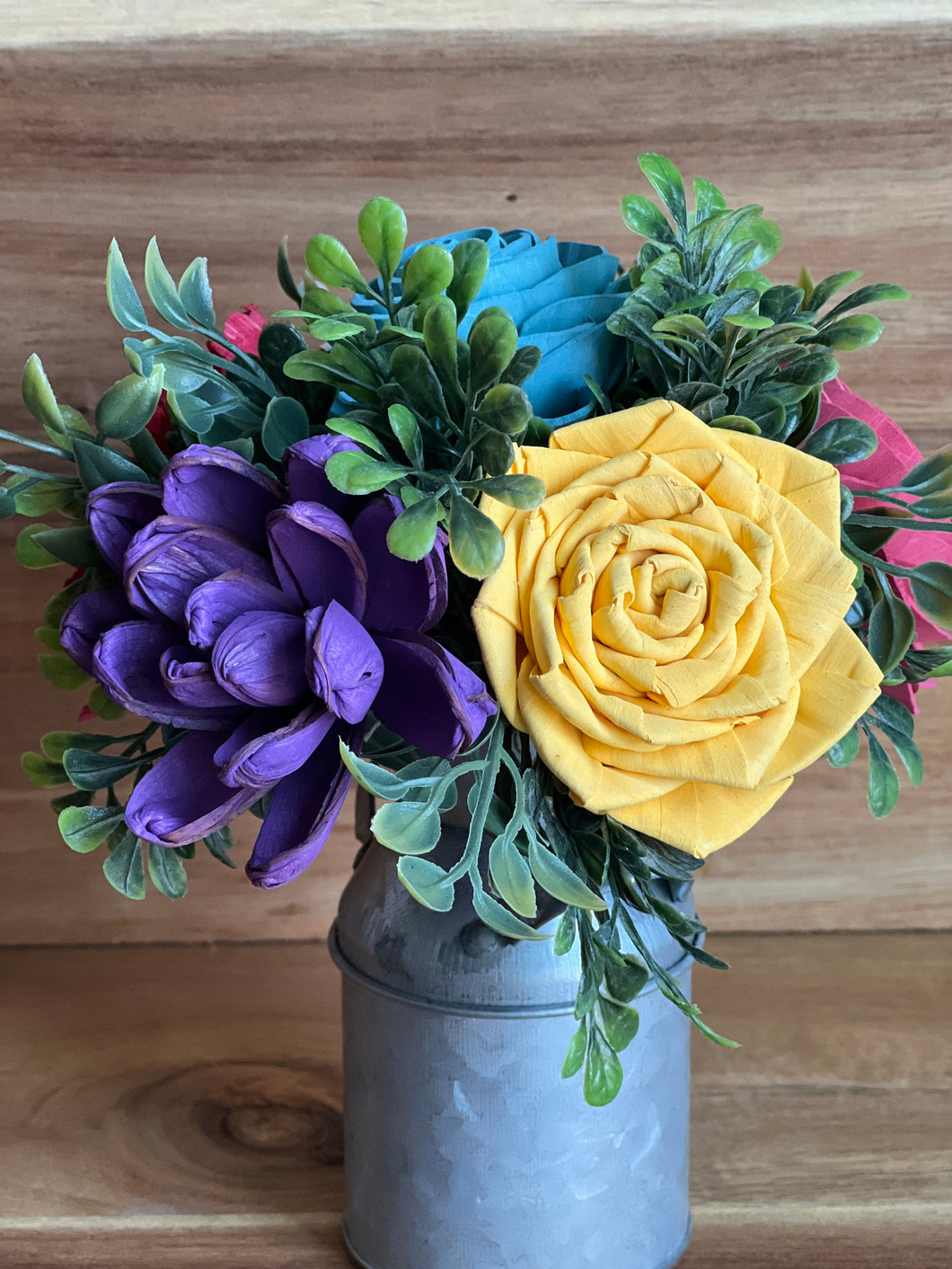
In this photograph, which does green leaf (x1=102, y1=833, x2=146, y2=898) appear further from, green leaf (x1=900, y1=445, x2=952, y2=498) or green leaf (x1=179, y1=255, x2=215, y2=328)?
green leaf (x1=900, y1=445, x2=952, y2=498)

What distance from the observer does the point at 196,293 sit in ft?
1.30

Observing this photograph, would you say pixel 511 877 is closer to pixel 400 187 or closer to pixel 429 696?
pixel 429 696

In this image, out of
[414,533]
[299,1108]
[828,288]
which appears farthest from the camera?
[299,1108]

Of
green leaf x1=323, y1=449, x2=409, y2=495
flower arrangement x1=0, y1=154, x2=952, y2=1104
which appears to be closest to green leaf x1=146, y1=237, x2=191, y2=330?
flower arrangement x1=0, y1=154, x2=952, y2=1104

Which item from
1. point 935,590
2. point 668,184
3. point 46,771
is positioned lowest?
point 46,771

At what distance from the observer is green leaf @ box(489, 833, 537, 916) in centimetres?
33

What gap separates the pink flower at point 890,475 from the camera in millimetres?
392

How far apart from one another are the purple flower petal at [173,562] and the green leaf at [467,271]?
0.10 m

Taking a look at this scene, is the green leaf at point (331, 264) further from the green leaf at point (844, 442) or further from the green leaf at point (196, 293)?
the green leaf at point (844, 442)

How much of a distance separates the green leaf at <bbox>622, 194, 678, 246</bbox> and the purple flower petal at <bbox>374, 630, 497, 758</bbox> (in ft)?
0.56

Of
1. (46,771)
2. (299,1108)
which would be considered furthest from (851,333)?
(299,1108)

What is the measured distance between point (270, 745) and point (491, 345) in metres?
0.13

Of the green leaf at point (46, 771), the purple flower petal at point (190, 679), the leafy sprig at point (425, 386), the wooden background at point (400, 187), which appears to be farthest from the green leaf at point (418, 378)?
the wooden background at point (400, 187)

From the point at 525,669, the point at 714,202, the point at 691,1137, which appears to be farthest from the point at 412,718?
the point at 691,1137
